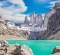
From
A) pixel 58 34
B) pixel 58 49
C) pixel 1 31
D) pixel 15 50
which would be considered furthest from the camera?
pixel 58 34

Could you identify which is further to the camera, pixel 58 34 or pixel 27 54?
pixel 58 34

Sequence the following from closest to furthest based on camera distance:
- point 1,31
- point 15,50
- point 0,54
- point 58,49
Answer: point 0,54 → point 15,50 → point 58,49 → point 1,31

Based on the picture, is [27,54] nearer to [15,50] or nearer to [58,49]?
[15,50]

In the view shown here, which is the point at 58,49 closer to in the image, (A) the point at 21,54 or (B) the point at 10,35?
(A) the point at 21,54

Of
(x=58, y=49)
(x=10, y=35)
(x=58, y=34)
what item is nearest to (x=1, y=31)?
(x=10, y=35)

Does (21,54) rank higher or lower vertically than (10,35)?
higher

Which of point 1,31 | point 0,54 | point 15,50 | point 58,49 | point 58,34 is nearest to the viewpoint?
point 0,54

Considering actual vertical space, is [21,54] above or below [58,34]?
above

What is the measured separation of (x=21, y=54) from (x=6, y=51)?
1.17 metres

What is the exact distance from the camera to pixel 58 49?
1934 centimetres

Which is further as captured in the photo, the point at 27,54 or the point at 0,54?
the point at 27,54

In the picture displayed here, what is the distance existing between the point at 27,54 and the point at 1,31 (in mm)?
155894

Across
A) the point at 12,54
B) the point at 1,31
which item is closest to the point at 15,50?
the point at 12,54

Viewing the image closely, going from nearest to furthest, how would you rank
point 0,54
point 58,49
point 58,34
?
1. point 0,54
2. point 58,49
3. point 58,34
